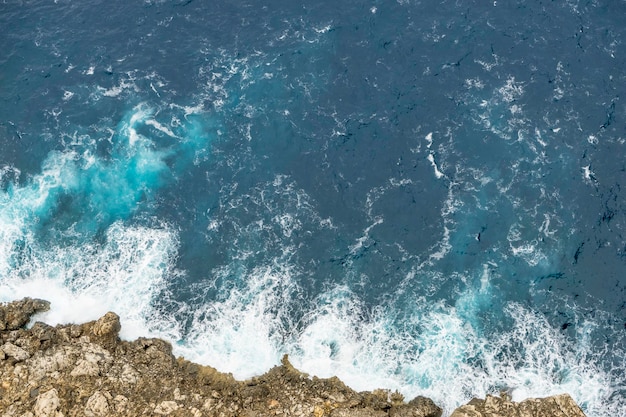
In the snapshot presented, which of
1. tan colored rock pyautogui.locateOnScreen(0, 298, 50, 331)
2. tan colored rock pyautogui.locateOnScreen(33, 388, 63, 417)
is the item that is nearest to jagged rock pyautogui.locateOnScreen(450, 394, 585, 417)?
tan colored rock pyautogui.locateOnScreen(33, 388, 63, 417)

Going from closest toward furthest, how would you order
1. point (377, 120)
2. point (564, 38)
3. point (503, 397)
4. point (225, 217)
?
point (503, 397) < point (225, 217) < point (377, 120) < point (564, 38)

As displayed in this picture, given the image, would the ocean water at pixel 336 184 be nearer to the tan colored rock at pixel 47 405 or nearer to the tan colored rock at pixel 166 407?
the tan colored rock at pixel 166 407

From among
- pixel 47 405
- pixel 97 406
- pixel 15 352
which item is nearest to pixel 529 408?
pixel 97 406

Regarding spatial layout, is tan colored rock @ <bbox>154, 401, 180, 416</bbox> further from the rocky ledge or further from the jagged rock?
the jagged rock

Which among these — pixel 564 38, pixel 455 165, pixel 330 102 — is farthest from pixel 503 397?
pixel 564 38

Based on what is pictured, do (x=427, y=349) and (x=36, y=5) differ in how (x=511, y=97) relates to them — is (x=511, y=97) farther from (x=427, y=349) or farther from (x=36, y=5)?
(x=36, y=5)
